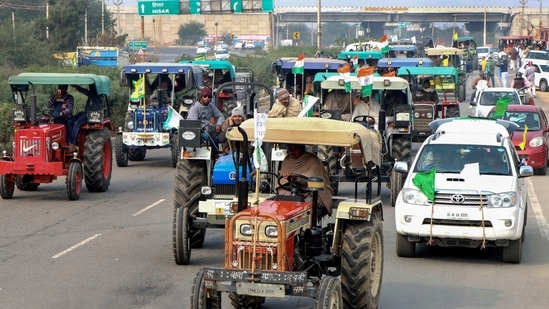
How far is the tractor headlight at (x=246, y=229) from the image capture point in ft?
30.4

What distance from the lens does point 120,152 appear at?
25297 millimetres

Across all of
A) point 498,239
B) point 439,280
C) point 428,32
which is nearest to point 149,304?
point 439,280

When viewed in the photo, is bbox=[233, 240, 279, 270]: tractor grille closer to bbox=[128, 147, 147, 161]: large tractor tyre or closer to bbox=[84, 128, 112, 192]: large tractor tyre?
bbox=[84, 128, 112, 192]: large tractor tyre

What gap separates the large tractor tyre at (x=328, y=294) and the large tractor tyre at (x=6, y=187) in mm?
11371

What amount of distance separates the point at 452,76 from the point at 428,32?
15362 cm

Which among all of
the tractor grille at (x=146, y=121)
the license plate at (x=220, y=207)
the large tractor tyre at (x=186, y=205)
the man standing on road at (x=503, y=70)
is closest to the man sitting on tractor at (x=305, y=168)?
the license plate at (x=220, y=207)

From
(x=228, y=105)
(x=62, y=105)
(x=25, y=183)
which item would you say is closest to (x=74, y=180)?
(x=62, y=105)

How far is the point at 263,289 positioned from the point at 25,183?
41.4 feet

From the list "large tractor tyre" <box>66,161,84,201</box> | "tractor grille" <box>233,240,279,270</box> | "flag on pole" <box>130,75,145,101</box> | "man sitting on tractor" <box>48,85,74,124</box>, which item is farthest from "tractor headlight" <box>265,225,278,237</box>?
"flag on pole" <box>130,75,145,101</box>

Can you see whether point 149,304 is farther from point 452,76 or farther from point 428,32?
point 428,32

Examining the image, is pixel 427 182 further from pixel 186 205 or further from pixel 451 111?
pixel 451 111

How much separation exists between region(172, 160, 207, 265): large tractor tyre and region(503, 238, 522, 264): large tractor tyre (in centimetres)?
395

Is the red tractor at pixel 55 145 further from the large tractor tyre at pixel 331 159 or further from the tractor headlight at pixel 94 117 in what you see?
the large tractor tyre at pixel 331 159

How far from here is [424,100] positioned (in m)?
31.1
